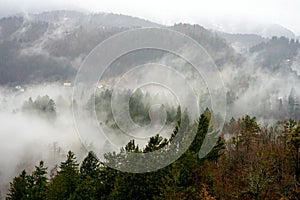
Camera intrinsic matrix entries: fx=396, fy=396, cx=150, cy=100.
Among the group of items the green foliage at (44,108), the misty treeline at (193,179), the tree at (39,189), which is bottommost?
the misty treeline at (193,179)

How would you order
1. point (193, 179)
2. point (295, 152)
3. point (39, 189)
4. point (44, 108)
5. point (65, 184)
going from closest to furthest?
point (193, 179), point (295, 152), point (65, 184), point (39, 189), point (44, 108)

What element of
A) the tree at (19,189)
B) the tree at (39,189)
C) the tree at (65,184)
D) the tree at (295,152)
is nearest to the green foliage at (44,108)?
the tree at (39,189)

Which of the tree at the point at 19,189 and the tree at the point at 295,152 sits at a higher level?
the tree at the point at 19,189

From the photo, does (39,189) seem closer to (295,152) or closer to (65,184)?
(65,184)

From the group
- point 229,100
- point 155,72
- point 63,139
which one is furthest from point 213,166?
point 229,100

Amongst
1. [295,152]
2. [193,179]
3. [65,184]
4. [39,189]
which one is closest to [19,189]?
[39,189]

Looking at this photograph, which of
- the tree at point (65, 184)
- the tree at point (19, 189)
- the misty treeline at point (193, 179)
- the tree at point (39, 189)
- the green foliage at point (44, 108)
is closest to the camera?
the misty treeline at point (193, 179)

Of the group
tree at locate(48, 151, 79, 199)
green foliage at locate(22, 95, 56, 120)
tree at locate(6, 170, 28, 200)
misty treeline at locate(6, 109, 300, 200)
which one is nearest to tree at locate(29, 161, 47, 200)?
misty treeline at locate(6, 109, 300, 200)

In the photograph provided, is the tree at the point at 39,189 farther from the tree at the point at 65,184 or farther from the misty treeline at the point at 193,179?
the tree at the point at 65,184

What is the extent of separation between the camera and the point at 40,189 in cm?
4031

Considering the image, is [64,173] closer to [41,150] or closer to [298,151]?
[298,151]

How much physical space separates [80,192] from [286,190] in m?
16.1

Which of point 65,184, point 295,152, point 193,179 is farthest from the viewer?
point 65,184

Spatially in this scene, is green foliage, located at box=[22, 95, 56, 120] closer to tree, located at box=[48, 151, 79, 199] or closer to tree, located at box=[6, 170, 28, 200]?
tree, located at box=[6, 170, 28, 200]
